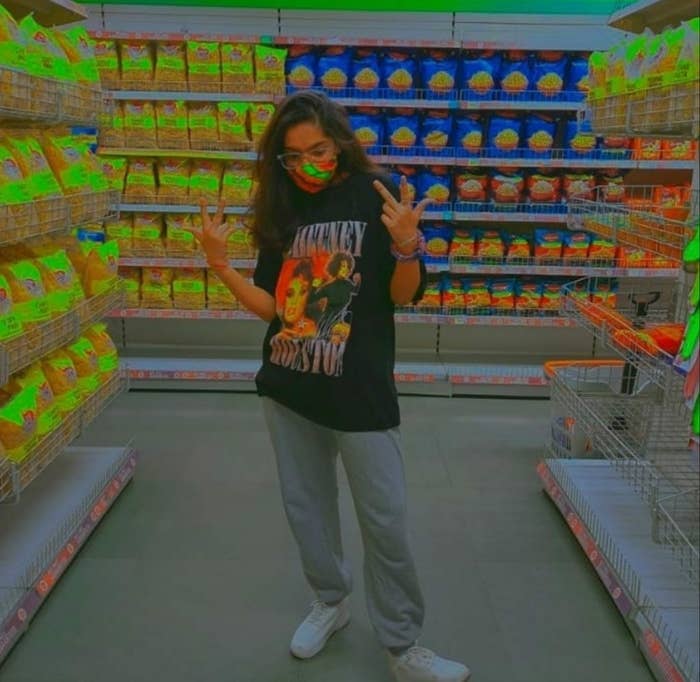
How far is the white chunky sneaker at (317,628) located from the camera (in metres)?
2.29

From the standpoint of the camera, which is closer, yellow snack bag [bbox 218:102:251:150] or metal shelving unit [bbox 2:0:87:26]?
metal shelving unit [bbox 2:0:87:26]

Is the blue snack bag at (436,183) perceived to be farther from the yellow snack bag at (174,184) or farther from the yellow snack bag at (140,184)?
the yellow snack bag at (140,184)

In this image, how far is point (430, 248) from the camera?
495 cm

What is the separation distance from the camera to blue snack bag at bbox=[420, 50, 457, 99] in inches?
184

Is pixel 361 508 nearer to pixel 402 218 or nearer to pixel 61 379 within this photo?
pixel 402 218

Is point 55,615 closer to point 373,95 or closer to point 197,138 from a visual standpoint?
point 197,138

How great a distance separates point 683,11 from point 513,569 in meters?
2.15

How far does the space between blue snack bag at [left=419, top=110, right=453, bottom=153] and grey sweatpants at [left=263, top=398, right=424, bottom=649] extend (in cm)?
310

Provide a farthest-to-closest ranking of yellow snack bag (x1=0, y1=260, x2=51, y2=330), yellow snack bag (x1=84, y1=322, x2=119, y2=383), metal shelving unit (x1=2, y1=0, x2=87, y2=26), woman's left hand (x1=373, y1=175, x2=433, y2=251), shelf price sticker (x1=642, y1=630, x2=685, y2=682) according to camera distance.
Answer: yellow snack bag (x1=84, y1=322, x2=119, y2=383)
metal shelving unit (x1=2, y1=0, x2=87, y2=26)
yellow snack bag (x1=0, y1=260, x2=51, y2=330)
shelf price sticker (x1=642, y1=630, x2=685, y2=682)
woman's left hand (x1=373, y1=175, x2=433, y2=251)

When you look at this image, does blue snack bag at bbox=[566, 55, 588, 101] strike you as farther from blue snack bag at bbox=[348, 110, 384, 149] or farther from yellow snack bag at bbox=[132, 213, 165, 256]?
yellow snack bag at bbox=[132, 213, 165, 256]

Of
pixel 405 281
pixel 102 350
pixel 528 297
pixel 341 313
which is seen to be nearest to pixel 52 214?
pixel 102 350

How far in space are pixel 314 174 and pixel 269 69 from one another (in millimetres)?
3027

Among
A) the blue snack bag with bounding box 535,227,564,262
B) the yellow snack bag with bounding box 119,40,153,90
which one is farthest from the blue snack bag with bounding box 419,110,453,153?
the yellow snack bag with bounding box 119,40,153,90

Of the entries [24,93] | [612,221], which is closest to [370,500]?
[612,221]
